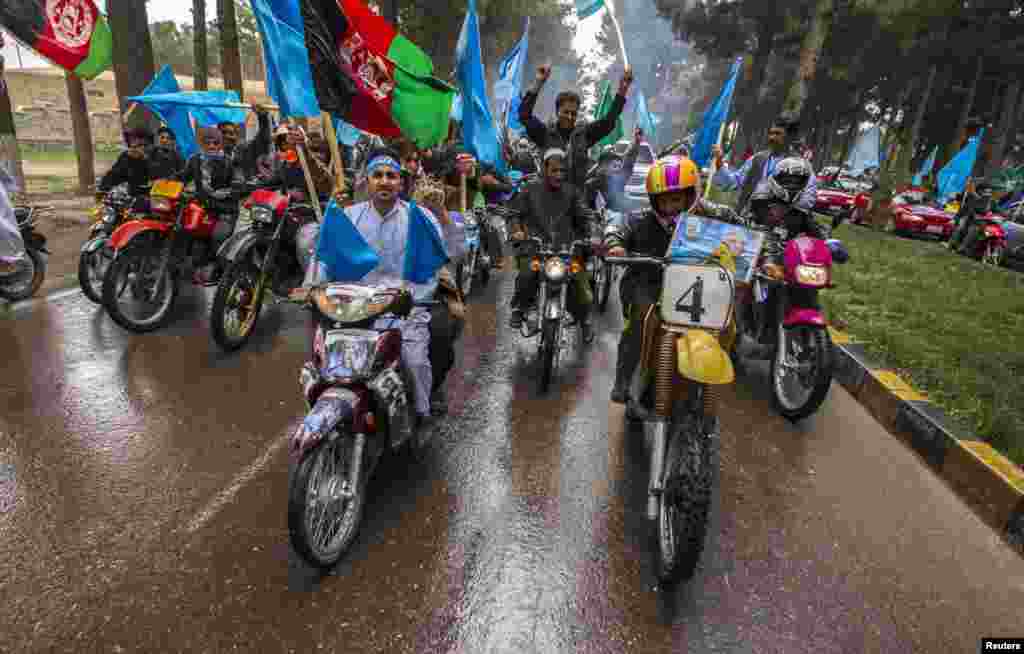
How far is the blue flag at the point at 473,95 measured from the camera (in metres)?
4.41

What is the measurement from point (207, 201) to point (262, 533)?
4.30 meters

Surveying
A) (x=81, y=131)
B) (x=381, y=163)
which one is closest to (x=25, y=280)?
(x=381, y=163)

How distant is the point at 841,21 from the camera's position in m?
23.3

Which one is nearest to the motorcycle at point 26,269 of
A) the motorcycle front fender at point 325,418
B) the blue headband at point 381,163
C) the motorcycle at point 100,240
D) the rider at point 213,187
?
the motorcycle at point 100,240

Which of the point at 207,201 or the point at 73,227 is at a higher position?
the point at 207,201

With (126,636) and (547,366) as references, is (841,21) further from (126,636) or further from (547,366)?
(126,636)

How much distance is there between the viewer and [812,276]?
14.2 feet

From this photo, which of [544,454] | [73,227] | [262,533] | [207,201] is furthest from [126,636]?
[73,227]

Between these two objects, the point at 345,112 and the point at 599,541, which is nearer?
the point at 599,541

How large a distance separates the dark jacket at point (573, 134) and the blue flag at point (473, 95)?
186cm

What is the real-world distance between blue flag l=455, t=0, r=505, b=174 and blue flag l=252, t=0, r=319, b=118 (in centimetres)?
121

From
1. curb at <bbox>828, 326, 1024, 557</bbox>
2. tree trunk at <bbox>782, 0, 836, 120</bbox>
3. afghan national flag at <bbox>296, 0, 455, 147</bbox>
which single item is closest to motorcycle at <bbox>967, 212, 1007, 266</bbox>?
tree trunk at <bbox>782, 0, 836, 120</bbox>

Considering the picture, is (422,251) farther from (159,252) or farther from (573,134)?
(573,134)

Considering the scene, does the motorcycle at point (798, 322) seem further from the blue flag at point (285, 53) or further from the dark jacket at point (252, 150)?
the dark jacket at point (252, 150)
